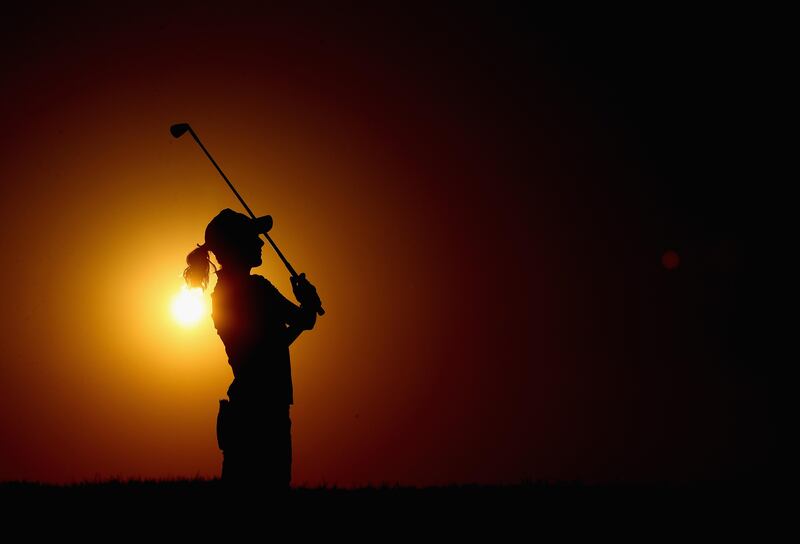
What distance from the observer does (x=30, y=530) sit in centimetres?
657

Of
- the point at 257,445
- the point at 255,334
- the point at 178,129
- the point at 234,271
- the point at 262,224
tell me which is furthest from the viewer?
the point at 178,129

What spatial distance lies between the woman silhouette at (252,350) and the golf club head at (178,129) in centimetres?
225

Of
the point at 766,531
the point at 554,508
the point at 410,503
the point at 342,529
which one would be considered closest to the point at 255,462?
the point at 342,529

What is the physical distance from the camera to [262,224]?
6785 mm

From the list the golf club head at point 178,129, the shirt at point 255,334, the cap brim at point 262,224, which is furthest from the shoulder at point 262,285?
the golf club head at point 178,129

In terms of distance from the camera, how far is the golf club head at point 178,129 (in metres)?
8.40

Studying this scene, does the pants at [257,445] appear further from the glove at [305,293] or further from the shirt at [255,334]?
the glove at [305,293]

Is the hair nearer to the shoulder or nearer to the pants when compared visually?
the shoulder

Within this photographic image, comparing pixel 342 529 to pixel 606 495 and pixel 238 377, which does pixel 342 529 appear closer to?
pixel 238 377

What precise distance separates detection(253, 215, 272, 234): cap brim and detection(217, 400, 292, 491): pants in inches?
62.9

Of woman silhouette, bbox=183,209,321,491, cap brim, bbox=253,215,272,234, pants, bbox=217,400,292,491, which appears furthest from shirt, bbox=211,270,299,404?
cap brim, bbox=253,215,272,234

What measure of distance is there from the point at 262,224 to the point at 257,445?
2.02 metres

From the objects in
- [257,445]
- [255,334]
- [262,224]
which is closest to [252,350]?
[255,334]

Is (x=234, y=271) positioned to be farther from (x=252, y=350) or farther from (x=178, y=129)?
(x=178, y=129)
